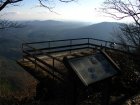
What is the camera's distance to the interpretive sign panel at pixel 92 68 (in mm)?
8086

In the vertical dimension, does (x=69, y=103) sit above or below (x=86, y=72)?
below

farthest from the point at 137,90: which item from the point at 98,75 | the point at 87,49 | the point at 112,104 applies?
the point at 87,49

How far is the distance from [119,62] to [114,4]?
4.75 meters

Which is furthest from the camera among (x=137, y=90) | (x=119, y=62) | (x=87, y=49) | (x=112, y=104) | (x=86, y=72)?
(x=87, y=49)

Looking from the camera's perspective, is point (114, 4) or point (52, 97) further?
point (114, 4)

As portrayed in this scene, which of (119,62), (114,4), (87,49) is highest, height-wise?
(114,4)

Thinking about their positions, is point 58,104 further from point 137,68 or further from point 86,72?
point 137,68

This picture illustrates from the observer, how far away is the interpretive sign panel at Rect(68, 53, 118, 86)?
8086 millimetres

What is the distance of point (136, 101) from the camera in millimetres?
11109

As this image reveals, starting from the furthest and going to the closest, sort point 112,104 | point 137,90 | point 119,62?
point 119,62 → point 137,90 → point 112,104

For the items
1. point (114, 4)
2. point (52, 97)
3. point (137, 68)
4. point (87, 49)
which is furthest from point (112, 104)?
point (87, 49)

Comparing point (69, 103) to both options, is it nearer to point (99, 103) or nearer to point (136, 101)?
point (99, 103)

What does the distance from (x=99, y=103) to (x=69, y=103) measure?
1.25 meters

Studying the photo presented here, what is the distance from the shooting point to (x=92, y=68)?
850cm
